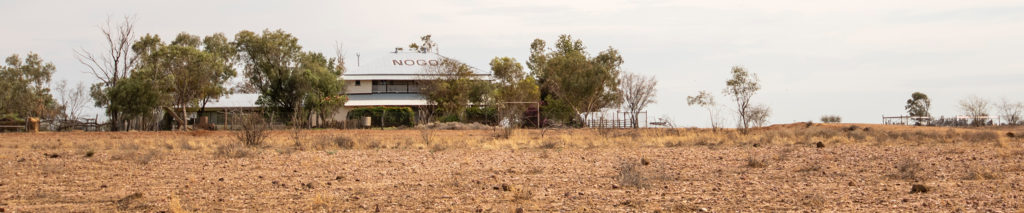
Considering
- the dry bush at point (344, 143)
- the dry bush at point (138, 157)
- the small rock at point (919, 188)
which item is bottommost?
the small rock at point (919, 188)

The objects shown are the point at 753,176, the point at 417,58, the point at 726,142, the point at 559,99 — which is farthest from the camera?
the point at 417,58

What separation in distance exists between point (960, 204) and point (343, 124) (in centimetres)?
4050

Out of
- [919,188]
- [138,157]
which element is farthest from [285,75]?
[919,188]

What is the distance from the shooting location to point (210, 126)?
147ft

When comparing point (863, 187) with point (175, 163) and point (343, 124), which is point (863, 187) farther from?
point (343, 124)

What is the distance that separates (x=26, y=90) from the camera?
60500 millimetres

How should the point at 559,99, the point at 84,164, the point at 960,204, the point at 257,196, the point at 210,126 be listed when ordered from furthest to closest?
the point at 559,99
the point at 210,126
the point at 84,164
the point at 257,196
the point at 960,204

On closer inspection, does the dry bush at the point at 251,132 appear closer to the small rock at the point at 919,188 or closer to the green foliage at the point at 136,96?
the small rock at the point at 919,188

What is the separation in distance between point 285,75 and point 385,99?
9148 mm

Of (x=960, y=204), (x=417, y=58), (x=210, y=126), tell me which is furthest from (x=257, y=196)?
(x=417, y=58)

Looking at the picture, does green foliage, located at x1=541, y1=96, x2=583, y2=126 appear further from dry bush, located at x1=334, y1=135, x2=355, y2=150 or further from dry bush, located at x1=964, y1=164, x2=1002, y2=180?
dry bush, located at x1=964, y1=164, x2=1002, y2=180

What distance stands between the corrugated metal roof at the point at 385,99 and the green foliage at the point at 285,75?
439 centimetres

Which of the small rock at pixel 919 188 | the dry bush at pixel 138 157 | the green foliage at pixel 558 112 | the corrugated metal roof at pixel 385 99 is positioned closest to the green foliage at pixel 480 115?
the green foliage at pixel 558 112

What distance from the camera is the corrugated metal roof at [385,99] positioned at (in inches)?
2186
